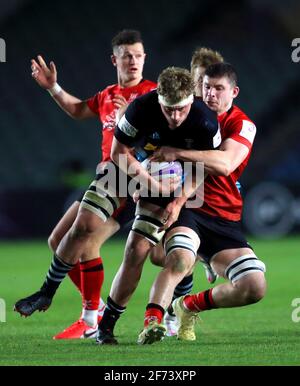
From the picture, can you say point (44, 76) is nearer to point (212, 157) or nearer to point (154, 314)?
point (212, 157)

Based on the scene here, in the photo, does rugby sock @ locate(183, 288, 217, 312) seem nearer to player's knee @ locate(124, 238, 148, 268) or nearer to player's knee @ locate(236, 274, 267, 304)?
player's knee @ locate(236, 274, 267, 304)

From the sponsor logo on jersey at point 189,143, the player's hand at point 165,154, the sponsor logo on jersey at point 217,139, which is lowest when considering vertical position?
the player's hand at point 165,154

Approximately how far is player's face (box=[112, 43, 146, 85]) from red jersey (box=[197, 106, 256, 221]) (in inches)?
39.7

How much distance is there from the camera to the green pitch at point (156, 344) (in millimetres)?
5591

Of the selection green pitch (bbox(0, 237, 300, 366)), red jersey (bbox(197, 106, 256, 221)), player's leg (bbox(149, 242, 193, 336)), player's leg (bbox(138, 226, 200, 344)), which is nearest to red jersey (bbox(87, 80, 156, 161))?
player's leg (bbox(149, 242, 193, 336))

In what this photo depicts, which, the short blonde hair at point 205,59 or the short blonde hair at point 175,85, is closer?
the short blonde hair at point 175,85

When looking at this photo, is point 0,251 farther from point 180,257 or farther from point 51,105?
point 180,257

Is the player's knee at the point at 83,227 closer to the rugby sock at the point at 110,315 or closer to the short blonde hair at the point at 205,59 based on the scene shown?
the rugby sock at the point at 110,315

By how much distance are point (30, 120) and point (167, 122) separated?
47.2 ft

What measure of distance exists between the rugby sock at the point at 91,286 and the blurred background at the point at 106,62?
11.0 metres

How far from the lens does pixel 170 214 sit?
20.3 feet

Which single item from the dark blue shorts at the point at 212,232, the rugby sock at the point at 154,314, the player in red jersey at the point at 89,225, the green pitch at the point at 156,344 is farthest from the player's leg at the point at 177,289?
the rugby sock at the point at 154,314

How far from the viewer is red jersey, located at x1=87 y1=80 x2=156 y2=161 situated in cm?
723
